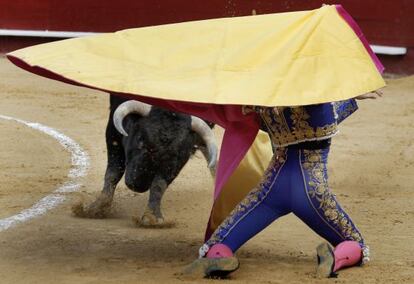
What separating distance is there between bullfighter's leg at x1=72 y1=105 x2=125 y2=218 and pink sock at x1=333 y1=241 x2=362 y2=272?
5.11 ft

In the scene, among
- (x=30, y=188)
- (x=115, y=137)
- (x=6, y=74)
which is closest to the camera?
(x=115, y=137)

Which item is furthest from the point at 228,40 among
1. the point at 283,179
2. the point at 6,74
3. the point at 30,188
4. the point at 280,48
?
the point at 6,74

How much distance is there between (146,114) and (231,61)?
1226mm

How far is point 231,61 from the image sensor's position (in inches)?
151

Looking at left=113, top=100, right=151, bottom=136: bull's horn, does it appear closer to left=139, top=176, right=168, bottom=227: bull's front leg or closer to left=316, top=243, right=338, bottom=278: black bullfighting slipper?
left=139, top=176, right=168, bottom=227: bull's front leg

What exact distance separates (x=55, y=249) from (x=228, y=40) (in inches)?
44.9

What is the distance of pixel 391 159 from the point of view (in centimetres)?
704

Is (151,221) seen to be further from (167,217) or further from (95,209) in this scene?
(95,209)

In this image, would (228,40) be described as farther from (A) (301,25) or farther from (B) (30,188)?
(B) (30,188)

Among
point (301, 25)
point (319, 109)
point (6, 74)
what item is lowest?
point (6, 74)

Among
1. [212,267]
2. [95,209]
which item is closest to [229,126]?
[212,267]

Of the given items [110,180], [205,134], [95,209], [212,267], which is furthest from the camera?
[110,180]

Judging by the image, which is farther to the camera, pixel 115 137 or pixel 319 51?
pixel 115 137

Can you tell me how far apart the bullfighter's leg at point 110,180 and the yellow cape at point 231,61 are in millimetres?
1326
